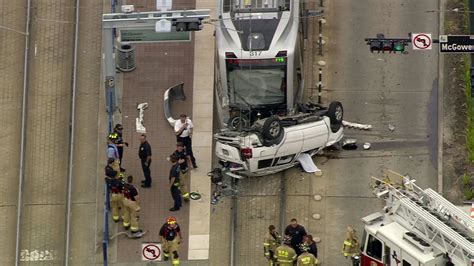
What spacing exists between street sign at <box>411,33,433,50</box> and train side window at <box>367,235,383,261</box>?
677cm

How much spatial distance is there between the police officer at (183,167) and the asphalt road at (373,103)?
3.16 metres

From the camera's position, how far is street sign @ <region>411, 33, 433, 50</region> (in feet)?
102

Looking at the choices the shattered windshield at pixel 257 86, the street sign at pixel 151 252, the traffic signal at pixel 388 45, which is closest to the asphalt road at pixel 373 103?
the traffic signal at pixel 388 45

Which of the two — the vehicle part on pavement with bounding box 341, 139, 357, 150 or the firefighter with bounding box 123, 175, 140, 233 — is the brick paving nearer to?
the firefighter with bounding box 123, 175, 140, 233

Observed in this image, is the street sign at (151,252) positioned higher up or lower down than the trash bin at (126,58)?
lower down

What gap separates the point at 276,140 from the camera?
2959cm

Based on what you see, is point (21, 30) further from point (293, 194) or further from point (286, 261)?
point (286, 261)

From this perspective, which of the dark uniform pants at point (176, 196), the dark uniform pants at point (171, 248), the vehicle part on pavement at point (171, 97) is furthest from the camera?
the vehicle part on pavement at point (171, 97)

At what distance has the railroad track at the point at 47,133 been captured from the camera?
30.0 m

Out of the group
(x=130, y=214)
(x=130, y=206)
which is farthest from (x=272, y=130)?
(x=130, y=214)

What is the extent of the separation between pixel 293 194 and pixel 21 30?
9182 millimetres

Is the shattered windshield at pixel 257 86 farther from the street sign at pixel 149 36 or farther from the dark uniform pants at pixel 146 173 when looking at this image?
the dark uniform pants at pixel 146 173

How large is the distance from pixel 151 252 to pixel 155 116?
473 cm

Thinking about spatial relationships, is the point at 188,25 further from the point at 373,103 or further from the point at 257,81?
the point at 373,103
